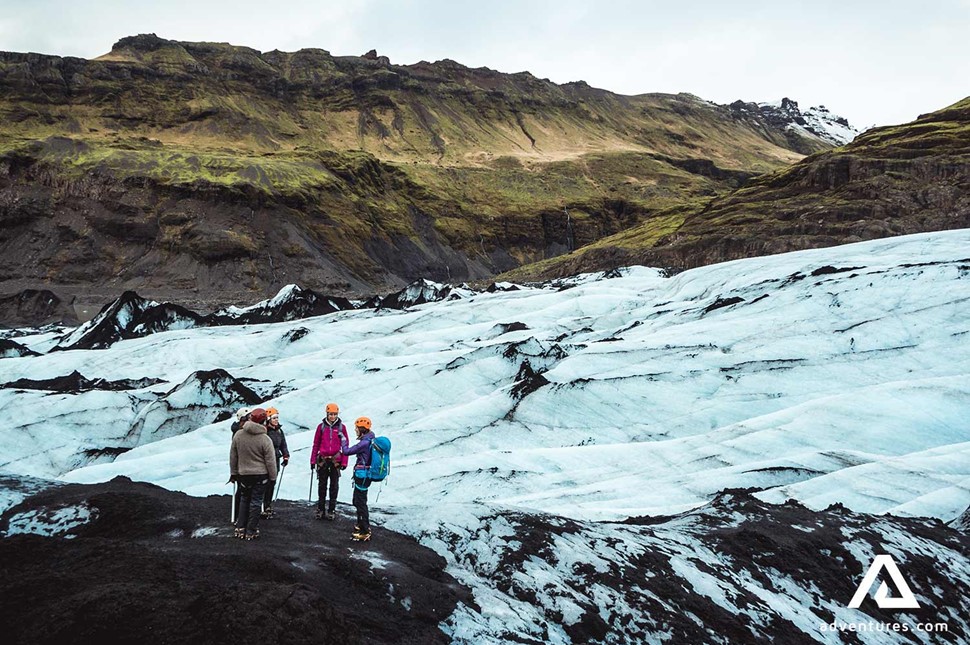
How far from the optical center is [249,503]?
8.43m

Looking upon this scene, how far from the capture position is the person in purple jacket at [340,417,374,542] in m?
8.67

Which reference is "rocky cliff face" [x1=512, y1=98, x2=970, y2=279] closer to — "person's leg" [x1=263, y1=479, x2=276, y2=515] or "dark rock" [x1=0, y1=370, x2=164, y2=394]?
"dark rock" [x1=0, y1=370, x2=164, y2=394]

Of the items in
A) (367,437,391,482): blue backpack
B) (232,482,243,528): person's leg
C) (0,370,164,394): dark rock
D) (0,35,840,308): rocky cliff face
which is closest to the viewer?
(232,482,243,528): person's leg

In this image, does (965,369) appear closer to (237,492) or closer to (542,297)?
(237,492)

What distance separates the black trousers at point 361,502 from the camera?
866 centimetres

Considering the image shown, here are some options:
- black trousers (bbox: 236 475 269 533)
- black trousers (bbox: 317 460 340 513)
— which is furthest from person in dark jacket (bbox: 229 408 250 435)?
black trousers (bbox: 317 460 340 513)

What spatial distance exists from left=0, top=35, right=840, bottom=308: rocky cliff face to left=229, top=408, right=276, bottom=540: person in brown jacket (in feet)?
246

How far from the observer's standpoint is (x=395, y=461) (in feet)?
57.6

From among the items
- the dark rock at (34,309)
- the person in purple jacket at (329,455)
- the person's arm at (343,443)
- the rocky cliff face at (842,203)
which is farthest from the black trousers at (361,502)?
the dark rock at (34,309)

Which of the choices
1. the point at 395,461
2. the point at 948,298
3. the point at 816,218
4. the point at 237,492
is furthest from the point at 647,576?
the point at 816,218

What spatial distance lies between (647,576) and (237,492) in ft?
17.8

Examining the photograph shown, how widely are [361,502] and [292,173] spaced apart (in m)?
110

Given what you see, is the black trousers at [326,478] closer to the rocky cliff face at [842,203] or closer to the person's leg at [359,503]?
the person's leg at [359,503]

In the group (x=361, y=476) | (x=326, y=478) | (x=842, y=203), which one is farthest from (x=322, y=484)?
(x=842, y=203)
